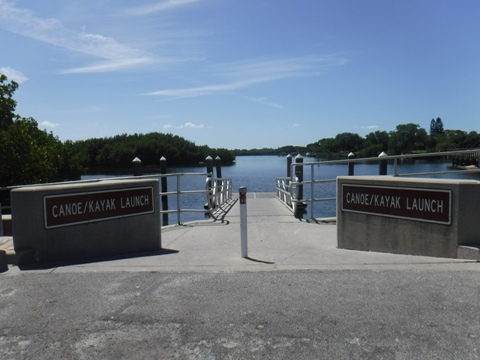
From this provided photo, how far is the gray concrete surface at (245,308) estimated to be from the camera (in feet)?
10.2

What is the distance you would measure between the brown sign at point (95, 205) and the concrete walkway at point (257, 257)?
2.11 ft

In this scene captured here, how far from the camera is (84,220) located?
6.06 metres

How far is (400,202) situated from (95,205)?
433 centimetres

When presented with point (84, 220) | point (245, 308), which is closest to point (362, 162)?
point (84, 220)

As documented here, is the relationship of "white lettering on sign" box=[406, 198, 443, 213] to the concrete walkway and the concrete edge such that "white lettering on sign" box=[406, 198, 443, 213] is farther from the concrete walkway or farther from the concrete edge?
the concrete walkway

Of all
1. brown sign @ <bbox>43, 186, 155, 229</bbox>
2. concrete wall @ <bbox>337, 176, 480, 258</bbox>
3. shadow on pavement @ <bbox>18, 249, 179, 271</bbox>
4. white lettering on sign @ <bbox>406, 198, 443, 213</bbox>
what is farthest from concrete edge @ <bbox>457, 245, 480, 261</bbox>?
brown sign @ <bbox>43, 186, 155, 229</bbox>

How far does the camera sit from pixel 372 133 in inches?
3282

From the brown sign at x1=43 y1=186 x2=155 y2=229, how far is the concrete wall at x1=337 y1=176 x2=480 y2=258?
3165mm

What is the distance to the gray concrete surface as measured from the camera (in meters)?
3.10

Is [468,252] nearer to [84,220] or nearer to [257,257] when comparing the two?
[257,257]

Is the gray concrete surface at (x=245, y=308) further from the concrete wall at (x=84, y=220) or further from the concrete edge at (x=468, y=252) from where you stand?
the concrete wall at (x=84, y=220)

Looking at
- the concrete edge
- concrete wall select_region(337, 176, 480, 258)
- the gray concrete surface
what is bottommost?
the gray concrete surface

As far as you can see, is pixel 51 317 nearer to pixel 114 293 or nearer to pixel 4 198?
pixel 114 293

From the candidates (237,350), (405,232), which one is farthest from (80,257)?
(405,232)
